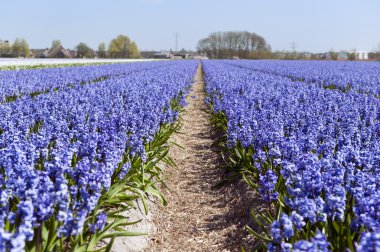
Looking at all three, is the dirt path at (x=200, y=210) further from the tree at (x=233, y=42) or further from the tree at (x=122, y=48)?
the tree at (x=233, y=42)

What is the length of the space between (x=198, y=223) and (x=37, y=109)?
4.18 metres

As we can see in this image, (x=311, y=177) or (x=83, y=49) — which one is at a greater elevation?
(x=83, y=49)

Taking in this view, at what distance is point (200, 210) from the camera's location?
6535mm

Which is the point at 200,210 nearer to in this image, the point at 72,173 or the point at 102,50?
the point at 72,173

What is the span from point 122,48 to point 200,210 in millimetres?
138197

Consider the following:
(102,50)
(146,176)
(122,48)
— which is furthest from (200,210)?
(102,50)

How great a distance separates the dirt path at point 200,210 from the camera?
536 centimetres

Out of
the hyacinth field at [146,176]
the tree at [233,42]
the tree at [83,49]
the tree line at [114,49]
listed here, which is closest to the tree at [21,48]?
the tree line at [114,49]

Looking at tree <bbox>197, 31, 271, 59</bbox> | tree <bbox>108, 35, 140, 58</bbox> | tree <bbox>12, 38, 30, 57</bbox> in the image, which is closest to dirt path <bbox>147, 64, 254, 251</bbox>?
tree <bbox>12, 38, 30, 57</bbox>

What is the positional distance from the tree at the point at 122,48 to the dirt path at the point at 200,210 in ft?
433

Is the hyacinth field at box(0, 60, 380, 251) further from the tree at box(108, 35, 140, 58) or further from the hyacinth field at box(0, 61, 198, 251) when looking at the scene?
the tree at box(108, 35, 140, 58)

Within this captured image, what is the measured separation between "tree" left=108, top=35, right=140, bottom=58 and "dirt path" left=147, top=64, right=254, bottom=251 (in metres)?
132

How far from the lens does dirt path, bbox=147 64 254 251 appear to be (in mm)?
5355

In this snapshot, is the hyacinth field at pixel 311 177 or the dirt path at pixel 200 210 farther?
the dirt path at pixel 200 210
